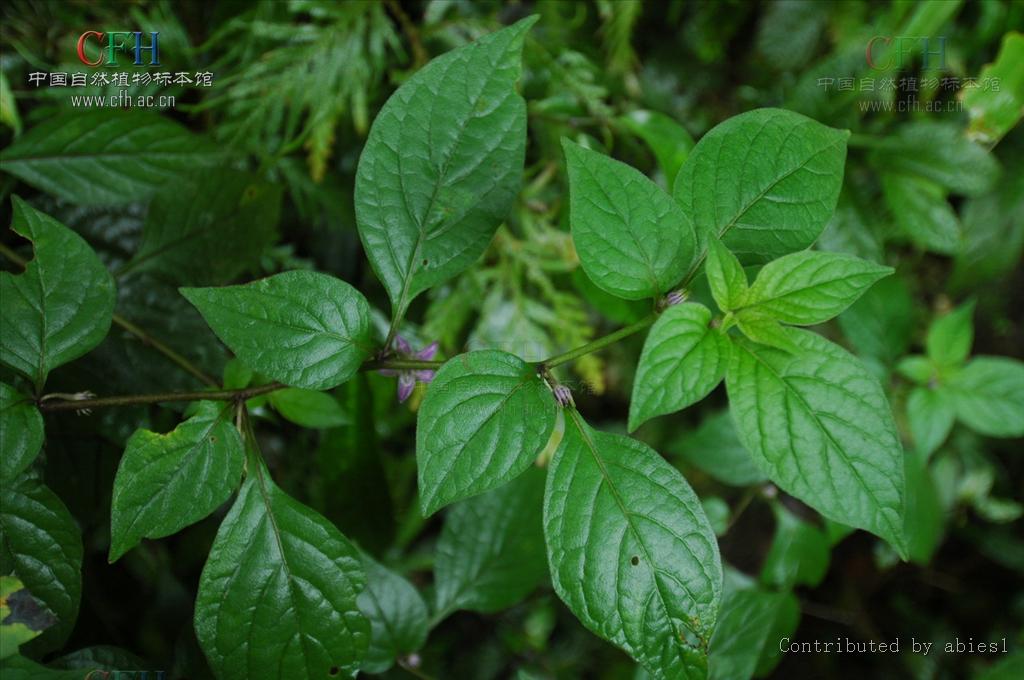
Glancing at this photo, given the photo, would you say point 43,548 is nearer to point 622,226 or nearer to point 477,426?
point 477,426

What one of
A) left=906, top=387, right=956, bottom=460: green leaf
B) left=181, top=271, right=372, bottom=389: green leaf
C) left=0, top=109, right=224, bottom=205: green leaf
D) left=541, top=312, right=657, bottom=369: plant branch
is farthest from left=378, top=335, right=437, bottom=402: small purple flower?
left=906, top=387, right=956, bottom=460: green leaf

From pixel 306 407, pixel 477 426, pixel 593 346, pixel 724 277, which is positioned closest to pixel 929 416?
pixel 724 277

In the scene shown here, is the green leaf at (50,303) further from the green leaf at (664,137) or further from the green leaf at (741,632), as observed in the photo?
the green leaf at (741,632)

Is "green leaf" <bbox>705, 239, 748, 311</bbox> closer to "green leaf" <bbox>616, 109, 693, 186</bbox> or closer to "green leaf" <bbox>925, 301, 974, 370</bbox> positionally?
"green leaf" <bbox>616, 109, 693, 186</bbox>

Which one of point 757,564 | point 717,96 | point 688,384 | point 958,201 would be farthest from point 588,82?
point 757,564

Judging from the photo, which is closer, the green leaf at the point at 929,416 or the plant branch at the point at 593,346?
the plant branch at the point at 593,346

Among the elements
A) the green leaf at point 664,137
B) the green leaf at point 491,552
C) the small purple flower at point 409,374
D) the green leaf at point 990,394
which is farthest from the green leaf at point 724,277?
the green leaf at point 990,394
